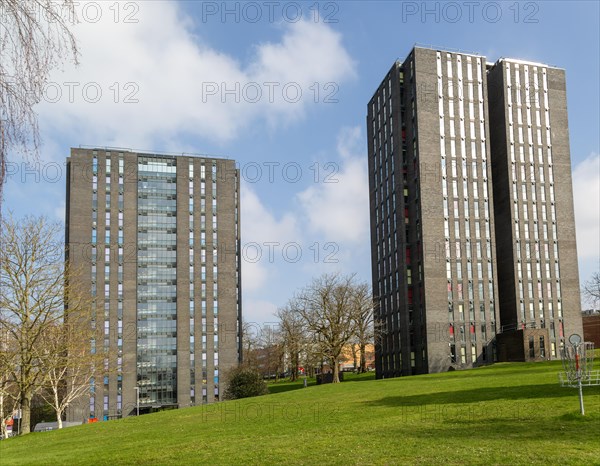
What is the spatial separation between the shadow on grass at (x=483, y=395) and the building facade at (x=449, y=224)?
60.1 m

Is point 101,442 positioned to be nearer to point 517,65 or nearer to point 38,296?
point 38,296

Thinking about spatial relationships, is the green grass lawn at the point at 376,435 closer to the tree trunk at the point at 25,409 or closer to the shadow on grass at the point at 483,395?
the shadow on grass at the point at 483,395

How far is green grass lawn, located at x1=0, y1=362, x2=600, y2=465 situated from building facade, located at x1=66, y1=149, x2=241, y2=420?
91711 mm

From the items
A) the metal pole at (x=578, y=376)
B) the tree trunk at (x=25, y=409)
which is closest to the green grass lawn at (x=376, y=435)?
the metal pole at (x=578, y=376)

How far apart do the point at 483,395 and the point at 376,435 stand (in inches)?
392

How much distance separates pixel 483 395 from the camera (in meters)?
27.6

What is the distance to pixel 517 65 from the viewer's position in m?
100

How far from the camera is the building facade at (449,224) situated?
299 feet

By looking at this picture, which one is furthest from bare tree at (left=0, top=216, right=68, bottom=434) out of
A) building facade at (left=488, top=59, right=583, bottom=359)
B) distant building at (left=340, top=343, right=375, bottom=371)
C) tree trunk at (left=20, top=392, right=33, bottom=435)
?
building facade at (left=488, top=59, right=583, bottom=359)

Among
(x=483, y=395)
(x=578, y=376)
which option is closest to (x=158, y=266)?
(x=483, y=395)

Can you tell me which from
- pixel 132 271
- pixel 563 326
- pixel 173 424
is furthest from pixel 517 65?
pixel 173 424

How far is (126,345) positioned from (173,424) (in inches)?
3743

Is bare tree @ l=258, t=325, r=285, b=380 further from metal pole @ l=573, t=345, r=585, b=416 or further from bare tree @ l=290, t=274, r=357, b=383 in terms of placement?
metal pole @ l=573, t=345, r=585, b=416

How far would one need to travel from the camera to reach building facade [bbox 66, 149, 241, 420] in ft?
395
